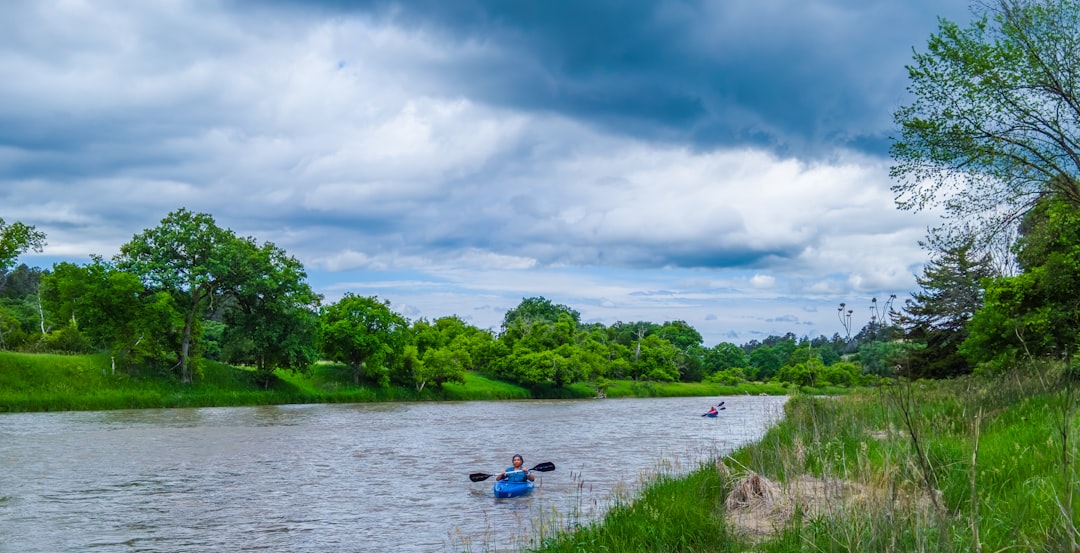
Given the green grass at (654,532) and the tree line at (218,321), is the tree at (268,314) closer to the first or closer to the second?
the tree line at (218,321)

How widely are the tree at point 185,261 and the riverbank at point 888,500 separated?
5009 centimetres

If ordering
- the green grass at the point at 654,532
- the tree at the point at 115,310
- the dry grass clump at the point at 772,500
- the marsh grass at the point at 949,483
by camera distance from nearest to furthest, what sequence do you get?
the marsh grass at the point at 949,483 < the dry grass clump at the point at 772,500 < the green grass at the point at 654,532 < the tree at the point at 115,310

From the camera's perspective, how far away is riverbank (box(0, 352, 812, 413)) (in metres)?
44.2

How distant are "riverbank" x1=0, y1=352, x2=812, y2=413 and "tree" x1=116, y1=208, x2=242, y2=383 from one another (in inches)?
121

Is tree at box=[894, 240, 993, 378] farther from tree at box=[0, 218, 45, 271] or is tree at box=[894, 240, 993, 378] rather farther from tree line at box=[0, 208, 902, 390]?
tree at box=[0, 218, 45, 271]

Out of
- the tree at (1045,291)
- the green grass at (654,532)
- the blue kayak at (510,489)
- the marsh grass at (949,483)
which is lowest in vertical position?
the blue kayak at (510,489)

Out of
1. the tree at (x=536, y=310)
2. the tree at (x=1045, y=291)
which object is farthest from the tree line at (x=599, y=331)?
the tree at (x=536, y=310)

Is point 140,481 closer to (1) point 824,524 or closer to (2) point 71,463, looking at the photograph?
(2) point 71,463

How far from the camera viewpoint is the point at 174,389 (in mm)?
52188

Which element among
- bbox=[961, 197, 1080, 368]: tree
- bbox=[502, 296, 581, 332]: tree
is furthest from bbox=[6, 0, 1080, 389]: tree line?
bbox=[502, 296, 581, 332]: tree

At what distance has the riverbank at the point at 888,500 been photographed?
6418 millimetres

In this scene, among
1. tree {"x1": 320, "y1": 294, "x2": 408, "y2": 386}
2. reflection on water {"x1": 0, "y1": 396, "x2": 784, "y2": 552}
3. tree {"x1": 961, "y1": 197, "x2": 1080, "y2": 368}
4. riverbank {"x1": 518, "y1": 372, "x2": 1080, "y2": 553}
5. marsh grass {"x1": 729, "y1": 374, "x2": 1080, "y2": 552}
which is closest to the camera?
marsh grass {"x1": 729, "y1": 374, "x2": 1080, "y2": 552}

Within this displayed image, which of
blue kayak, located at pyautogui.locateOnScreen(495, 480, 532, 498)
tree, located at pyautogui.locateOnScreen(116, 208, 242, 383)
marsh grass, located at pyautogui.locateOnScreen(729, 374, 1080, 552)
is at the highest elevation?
tree, located at pyautogui.locateOnScreen(116, 208, 242, 383)

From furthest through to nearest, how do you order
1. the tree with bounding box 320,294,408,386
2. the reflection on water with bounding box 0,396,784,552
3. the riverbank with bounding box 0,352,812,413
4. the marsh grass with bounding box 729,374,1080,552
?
the tree with bounding box 320,294,408,386 < the riverbank with bounding box 0,352,812,413 < the reflection on water with bounding box 0,396,784,552 < the marsh grass with bounding box 729,374,1080,552
